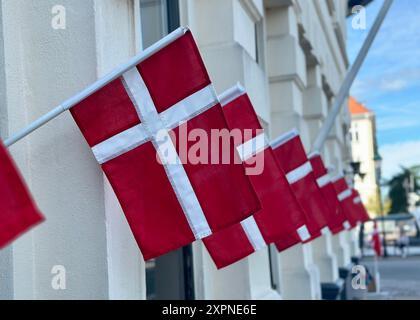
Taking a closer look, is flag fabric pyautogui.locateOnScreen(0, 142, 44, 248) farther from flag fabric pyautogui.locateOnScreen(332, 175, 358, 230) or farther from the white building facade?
flag fabric pyautogui.locateOnScreen(332, 175, 358, 230)

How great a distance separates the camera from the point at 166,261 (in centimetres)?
680

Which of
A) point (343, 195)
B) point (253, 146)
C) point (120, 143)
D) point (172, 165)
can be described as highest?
point (343, 195)

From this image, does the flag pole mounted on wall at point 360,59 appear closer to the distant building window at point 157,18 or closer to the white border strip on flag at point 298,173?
the white border strip on flag at point 298,173

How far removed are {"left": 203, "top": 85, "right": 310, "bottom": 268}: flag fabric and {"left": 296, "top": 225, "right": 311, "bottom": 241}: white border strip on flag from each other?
99 cm

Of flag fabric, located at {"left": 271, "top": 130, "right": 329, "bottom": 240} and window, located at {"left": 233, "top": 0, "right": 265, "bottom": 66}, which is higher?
window, located at {"left": 233, "top": 0, "right": 265, "bottom": 66}

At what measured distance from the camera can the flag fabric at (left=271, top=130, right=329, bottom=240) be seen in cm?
693

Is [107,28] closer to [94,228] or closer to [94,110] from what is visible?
[94,110]

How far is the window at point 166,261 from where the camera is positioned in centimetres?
595

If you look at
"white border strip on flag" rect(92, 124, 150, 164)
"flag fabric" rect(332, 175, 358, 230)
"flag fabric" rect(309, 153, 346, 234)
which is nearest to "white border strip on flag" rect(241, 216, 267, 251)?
"white border strip on flag" rect(92, 124, 150, 164)

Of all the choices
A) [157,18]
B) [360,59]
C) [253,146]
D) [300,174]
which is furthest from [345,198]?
[253,146]

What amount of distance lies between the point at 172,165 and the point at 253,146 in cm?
146

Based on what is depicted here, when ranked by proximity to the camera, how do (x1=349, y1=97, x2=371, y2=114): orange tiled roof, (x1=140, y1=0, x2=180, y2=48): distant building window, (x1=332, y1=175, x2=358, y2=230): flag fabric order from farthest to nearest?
(x1=332, y1=175, x2=358, y2=230): flag fabric
(x1=349, y1=97, x2=371, y2=114): orange tiled roof
(x1=140, y1=0, x2=180, y2=48): distant building window

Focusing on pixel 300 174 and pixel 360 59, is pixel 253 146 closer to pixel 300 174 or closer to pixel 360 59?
pixel 300 174

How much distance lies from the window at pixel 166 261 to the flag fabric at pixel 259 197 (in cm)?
101
